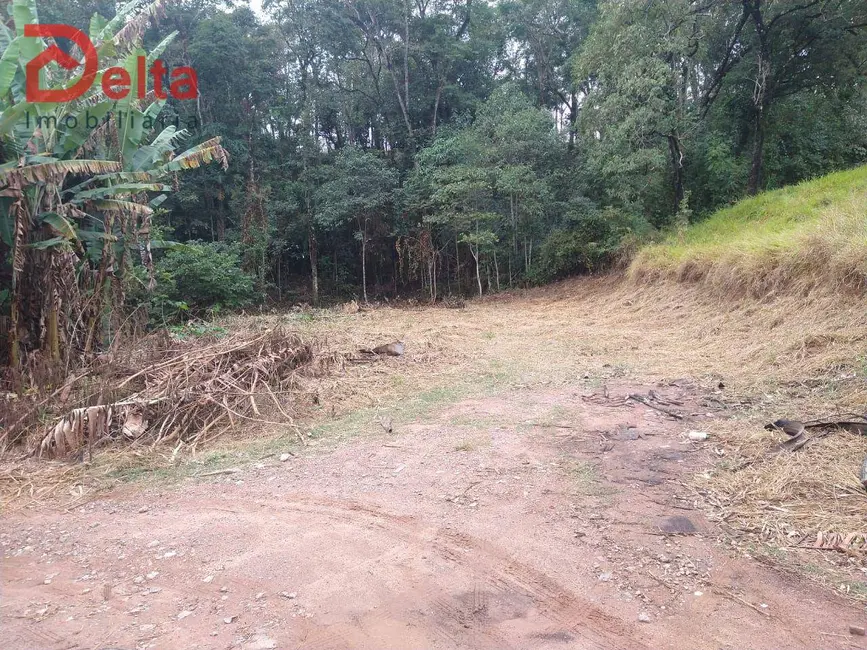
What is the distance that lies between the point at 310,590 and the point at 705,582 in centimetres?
187

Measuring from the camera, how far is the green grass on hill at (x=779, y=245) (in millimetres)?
7148

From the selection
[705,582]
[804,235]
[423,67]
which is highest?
[423,67]

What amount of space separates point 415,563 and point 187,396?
323 centimetres

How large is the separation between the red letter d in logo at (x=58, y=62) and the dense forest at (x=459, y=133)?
45cm

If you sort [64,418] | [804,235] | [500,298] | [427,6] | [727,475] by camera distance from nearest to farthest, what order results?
1. [727,475]
2. [64,418]
3. [804,235]
4. [500,298]
5. [427,6]

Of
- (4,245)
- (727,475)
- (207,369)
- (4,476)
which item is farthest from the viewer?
(4,245)

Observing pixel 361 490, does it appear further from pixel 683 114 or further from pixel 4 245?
pixel 683 114

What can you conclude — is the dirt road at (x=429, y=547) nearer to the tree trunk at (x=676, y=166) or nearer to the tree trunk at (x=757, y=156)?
the tree trunk at (x=676, y=166)

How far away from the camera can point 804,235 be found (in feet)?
26.2

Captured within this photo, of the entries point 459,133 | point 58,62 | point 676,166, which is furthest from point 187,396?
point 459,133

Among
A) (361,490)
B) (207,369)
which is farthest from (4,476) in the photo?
(361,490)

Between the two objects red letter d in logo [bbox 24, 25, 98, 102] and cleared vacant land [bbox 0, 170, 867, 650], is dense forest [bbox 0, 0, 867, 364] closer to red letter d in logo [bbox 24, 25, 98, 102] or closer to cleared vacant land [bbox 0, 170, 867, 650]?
red letter d in logo [bbox 24, 25, 98, 102]

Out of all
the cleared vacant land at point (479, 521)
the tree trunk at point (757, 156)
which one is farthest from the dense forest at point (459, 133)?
the cleared vacant land at point (479, 521)

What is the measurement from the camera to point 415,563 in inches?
109
